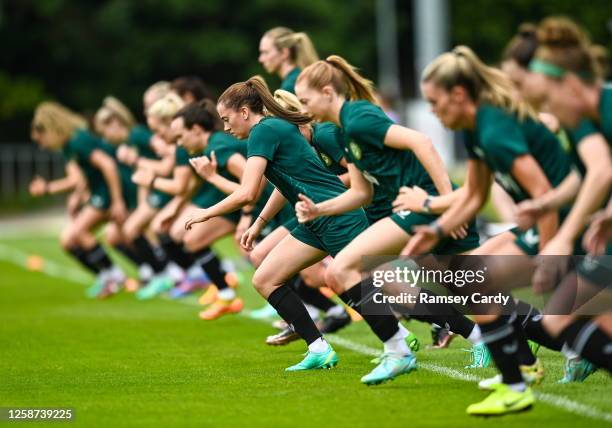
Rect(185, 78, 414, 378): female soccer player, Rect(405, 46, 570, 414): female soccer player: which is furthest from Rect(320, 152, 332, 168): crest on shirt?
Rect(405, 46, 570, 414): female soccer player

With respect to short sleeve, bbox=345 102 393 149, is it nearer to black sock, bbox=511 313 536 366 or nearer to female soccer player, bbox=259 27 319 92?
black sock, bbox=511 313 536 366

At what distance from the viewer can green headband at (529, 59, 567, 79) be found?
6602 millimetres

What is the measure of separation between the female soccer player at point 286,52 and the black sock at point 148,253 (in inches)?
202

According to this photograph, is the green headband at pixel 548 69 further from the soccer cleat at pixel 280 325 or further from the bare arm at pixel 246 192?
the soccer cleat at pixel 280 325

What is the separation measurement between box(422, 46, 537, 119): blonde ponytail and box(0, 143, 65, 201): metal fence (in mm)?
37488

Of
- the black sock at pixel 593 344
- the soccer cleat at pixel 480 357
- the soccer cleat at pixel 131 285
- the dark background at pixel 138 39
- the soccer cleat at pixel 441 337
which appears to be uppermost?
the dark background at pixel 138 39

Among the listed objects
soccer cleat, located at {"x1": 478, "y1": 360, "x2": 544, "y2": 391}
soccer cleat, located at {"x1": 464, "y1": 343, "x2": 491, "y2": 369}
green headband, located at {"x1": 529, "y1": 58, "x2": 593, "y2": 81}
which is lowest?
soccer cleat, located at {"x1": 464, "y1": 343, "x2": 491, "y2": 369}

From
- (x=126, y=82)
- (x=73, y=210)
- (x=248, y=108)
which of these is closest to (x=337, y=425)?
(x=248, y=108)

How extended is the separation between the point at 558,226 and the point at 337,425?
5.01ft

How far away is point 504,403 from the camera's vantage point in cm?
720

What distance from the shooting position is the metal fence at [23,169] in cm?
4394

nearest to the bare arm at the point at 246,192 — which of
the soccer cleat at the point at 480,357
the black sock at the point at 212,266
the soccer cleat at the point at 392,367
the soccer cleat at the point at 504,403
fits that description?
the soccer cleat at the point at 392,367

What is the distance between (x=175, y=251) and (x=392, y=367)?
8009 mm

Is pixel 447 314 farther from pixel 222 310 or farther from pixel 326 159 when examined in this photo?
pixel 222 310
